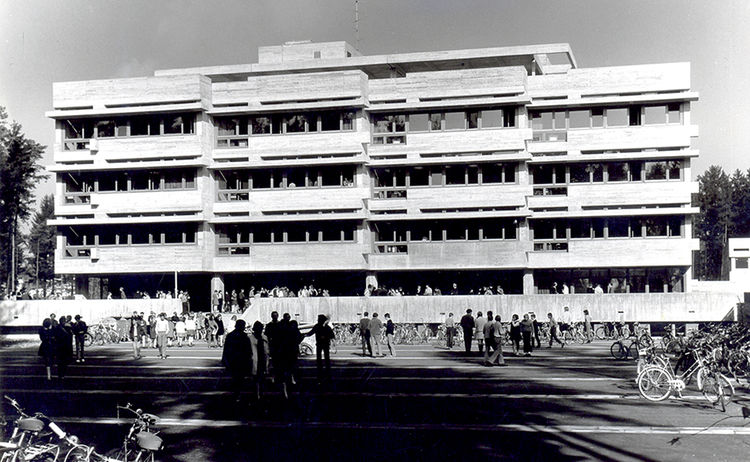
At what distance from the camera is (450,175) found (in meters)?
52.4

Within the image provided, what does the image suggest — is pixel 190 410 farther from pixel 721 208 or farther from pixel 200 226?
pixel 721 208

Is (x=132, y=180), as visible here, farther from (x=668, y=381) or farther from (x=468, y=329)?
(x=668, y=381)

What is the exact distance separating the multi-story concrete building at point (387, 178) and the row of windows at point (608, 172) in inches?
3.8

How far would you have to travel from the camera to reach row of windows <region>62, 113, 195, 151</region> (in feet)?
177

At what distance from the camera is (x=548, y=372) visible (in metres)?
23.9

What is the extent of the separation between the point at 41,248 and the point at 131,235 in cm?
7238

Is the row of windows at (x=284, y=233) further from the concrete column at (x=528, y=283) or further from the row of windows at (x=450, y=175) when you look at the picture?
the concrete column at (x=528, y=283)

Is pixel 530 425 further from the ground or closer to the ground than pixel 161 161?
closer to the ground

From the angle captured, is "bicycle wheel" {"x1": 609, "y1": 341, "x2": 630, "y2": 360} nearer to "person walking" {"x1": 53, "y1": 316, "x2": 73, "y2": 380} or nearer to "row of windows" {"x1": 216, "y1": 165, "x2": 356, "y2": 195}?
"person walking" {"x1": 53, "y1": 316, "x2": 73, "y2": 380}

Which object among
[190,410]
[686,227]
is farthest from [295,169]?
[190,410]

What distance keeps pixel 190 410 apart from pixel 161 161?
38201mm

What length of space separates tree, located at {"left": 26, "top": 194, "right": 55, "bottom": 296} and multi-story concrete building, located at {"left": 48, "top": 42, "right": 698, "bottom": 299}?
62.4 metres

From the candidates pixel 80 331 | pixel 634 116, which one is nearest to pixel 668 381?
pixel 80 331

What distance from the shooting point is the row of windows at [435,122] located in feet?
170
